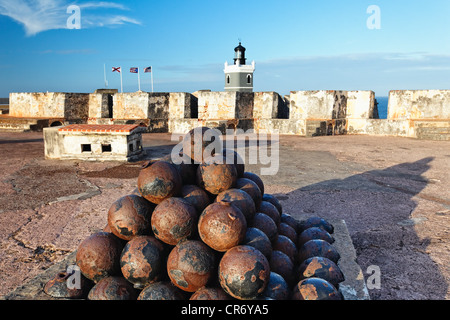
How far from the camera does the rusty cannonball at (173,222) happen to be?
9.00 feet

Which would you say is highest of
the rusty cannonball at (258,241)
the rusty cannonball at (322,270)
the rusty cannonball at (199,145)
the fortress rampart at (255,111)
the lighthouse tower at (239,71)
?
the lighthouse tower at (239,71)

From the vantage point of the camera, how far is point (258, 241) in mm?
2857

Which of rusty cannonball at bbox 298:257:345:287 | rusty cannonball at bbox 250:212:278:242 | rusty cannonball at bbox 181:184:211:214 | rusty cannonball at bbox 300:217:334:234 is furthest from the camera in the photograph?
rusty cannonball at bbox 300:217:334:234

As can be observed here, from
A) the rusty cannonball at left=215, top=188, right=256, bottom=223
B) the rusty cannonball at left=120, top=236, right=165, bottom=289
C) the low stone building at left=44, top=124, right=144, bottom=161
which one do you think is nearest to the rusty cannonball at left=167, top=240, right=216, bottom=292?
the rusty cannonball at left=120, top=236, right=165, bottom=289

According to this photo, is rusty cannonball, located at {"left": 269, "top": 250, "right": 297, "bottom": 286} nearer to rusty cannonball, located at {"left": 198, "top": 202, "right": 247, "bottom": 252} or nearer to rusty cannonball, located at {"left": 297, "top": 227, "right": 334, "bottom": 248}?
rusty cannonball, located at {"left": 198, "top": 202, "right": 247, "bottom": 252}

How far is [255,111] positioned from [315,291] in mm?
15278

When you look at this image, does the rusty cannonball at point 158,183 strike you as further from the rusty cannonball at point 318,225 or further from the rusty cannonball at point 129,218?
the rusty cannonball at point 318,225

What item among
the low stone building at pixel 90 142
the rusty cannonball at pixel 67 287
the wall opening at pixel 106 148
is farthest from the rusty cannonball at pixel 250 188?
the wall opening at pixel 106 148

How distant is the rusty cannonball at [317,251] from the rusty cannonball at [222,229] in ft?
3.16

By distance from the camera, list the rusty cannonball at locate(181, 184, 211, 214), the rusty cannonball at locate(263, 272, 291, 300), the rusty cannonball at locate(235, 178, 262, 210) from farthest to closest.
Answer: the rusty cannonball at locate(235, 178, 262, 210)
the rusty cannonball at locate(181, 184, 211, 214)
the rusty cannonball at locate(263, 272, 291, 300)

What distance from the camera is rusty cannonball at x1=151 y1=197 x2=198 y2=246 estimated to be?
2742 mm

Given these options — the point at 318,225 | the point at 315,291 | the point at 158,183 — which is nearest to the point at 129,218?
the point at 158,183
